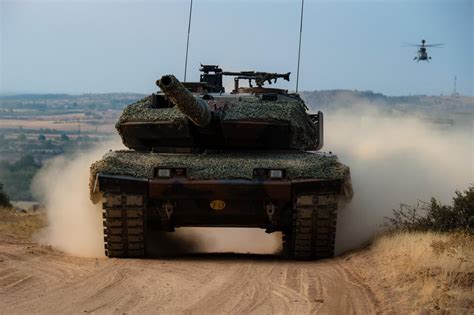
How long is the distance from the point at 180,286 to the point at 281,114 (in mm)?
4278

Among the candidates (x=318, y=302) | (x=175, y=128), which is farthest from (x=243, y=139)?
(x=318, y=302)

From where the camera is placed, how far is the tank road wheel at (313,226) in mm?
12398

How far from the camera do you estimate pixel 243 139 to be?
1363 centimetres

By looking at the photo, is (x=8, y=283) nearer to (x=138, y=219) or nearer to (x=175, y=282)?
(x=175, y=282)

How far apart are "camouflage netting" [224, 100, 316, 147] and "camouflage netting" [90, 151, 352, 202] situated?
2.41 ft

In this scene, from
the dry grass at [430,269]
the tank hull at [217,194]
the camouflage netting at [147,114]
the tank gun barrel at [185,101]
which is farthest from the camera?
the camouflage netting at [147,114]

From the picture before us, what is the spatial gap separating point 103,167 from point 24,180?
42.9 meters

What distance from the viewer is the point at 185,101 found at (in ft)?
39.5

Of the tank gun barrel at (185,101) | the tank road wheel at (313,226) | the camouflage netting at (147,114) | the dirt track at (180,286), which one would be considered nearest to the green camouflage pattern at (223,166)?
the tank road wheel at (313,226)

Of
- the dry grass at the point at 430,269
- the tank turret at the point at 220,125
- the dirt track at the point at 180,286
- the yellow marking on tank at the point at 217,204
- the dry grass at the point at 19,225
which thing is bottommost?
the dry grass at the point at 19,225

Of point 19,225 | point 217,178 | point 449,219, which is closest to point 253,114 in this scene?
point 217,178

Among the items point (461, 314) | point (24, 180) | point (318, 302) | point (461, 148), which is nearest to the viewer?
point (461, 314)

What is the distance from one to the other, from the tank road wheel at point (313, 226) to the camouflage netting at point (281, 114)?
1530 mm

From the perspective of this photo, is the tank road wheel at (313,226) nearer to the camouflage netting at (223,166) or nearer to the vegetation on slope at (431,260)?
the camouflage netting at (223,166)
